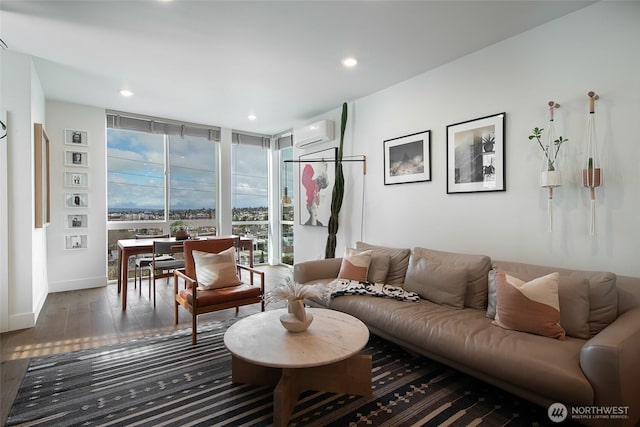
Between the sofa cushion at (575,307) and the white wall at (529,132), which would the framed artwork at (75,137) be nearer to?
the white wall at (529,132)

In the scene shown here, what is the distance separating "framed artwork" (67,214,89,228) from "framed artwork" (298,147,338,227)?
3160 mm

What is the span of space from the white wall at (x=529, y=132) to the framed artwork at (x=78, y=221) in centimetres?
430

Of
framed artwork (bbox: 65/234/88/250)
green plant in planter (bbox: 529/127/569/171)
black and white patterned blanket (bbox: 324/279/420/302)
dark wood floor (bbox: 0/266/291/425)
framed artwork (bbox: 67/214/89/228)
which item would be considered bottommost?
dark wood floor (bbox: 0/266/291/425)

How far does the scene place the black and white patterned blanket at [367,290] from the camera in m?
2.69

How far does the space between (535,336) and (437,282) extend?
811 mm

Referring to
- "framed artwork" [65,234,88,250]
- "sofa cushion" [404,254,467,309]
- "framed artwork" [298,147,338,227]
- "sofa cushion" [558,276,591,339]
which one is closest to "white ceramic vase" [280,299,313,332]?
"sofa cushion" [404,254,467,309]

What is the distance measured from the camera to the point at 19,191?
10.1 ft

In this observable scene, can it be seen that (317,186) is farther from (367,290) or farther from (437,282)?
(437,282)

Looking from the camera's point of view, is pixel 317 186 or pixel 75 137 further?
pixel 317 186

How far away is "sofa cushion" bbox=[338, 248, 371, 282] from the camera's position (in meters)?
3.17

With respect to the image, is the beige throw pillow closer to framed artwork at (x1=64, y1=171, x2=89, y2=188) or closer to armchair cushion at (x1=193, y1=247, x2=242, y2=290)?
armchair cushion at (x1=193, y1=247, x2=242, y2=290)

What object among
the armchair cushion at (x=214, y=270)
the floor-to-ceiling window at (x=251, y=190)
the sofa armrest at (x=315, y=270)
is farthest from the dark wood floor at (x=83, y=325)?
the floor-to-ceiling window at (x=251, y=190)

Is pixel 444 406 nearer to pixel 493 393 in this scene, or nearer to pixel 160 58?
pixel 493 393

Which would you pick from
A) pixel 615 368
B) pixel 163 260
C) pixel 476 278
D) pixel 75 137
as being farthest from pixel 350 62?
pixel 75 137
